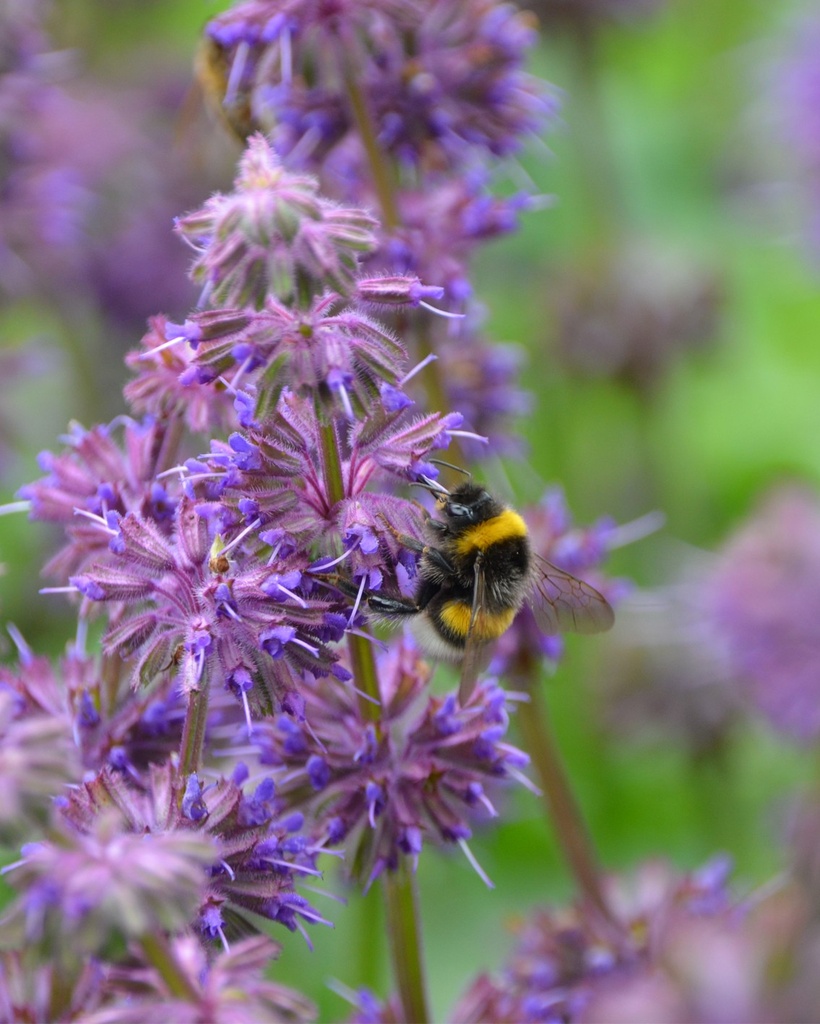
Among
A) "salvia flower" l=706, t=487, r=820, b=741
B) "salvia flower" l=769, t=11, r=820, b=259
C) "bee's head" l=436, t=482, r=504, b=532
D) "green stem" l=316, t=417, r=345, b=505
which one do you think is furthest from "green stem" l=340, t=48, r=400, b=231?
"salvia flower" l=769, t=11, r=820, b=259

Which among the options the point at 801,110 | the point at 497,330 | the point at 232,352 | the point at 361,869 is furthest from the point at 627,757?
the point at 232,352

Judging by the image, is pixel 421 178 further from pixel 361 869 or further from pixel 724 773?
pixel 724 773

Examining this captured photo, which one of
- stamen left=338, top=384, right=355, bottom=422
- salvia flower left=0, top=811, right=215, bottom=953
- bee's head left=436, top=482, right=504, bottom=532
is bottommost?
A: bee's head left=436, top=482, right=504, bottom=532

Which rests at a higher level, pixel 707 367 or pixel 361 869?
pixel 361 869

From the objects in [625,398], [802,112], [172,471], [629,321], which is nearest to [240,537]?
[172,471]

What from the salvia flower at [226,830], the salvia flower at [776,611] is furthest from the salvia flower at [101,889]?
the salvia flower at [776,611]

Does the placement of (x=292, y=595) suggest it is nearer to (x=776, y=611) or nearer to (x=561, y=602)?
(x=561, y=602)

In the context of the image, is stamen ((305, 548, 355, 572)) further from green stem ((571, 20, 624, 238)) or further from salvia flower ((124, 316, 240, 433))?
green stem ((571, 20, 624, 238))
